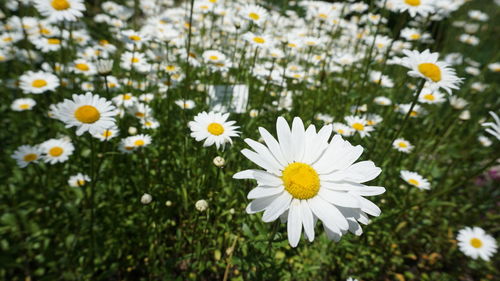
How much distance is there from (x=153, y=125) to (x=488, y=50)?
10311 mm

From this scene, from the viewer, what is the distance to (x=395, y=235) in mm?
2775

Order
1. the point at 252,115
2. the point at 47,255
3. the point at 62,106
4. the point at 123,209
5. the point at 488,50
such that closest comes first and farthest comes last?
the point at 62,106 < the point at 47,255 < the point at 123,209 < the point at 252,115 < the point at 488,50

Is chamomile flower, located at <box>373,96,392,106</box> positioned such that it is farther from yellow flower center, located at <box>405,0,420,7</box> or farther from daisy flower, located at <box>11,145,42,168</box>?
daisy flower, located at <box>11,145,42,168</box>

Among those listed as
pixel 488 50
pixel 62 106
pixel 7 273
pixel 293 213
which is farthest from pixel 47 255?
pixel 488 50

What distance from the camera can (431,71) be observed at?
162cm

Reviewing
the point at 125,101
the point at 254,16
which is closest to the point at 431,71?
the point at 254,16

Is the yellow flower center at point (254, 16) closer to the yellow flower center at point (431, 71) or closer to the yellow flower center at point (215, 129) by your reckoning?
the yellow flower center at point (215, 129)

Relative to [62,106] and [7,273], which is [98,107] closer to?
[62,106]

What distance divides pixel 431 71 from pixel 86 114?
7.03ft

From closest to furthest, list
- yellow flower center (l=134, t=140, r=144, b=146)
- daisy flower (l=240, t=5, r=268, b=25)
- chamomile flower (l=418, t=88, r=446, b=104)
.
Answer: yellow flower center (l=134, t=140, r=144, b=146) → daisy flower (l=240, t=5, r=268, b=25) → chamomile flower (l=418, t=88, r=446, b=104)

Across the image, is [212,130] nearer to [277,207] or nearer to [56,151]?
[277,207]

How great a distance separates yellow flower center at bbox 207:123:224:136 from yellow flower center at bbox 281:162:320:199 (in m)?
0.78

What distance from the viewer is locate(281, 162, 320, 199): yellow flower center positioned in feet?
3.48

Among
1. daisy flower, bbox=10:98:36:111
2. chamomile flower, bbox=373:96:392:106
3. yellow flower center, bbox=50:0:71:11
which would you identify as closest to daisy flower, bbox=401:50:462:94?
chamomile flower, bbox=373:96:392:106
